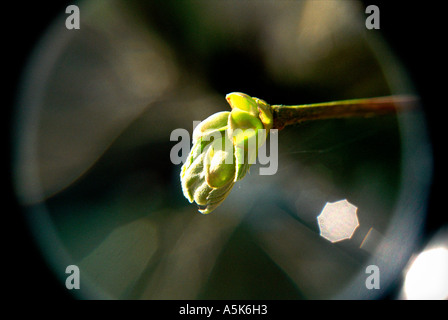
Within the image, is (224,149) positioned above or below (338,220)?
Answer: above

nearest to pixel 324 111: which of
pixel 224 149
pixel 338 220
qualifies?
pixel 224 149

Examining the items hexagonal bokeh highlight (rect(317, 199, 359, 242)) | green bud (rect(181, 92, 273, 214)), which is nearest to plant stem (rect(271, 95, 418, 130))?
green bud (rect(181, 92, 273, 214))

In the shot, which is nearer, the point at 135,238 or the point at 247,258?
the point at 247,258

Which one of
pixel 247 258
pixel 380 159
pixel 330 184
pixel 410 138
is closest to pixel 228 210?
pixel 247 258

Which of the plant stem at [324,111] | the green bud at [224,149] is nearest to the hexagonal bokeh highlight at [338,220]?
the plant stem at [324,111]

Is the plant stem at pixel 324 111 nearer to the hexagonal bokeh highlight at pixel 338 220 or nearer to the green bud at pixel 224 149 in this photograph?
the green bud at pixel 224 149

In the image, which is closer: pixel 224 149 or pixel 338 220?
pixel 224 149

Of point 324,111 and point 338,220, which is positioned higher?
point 324,111

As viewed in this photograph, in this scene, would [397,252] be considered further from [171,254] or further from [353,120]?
[171,254]

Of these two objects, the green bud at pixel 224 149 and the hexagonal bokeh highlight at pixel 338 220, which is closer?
the green bud at pixel 224 149

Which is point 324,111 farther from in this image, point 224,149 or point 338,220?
point 338,220

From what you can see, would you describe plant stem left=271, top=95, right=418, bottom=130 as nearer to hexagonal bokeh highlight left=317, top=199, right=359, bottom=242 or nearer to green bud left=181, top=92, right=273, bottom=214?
green bud left=181, top=92, right=273, bottom=214
